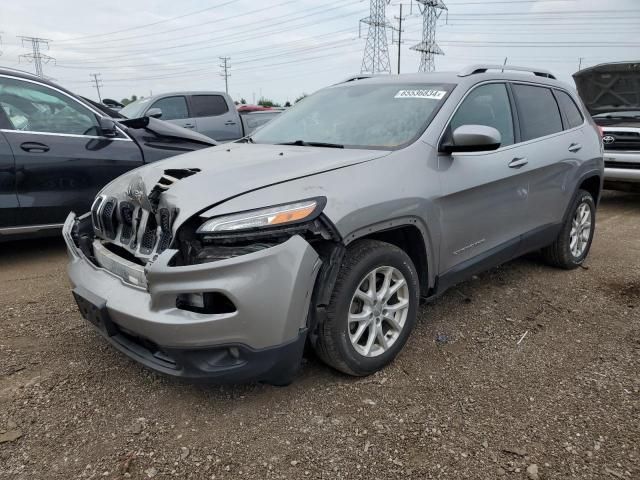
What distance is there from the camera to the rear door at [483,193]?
3.24 m

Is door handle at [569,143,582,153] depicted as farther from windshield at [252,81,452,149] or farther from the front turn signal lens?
the front turn signal lens

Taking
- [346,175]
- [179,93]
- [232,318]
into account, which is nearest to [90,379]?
[232,318]

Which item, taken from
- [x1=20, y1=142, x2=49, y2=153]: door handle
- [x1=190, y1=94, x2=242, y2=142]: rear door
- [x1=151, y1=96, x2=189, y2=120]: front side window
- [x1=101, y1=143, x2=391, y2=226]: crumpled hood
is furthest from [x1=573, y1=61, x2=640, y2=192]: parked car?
[x1=20, y1=142, x2=49, y2=153]: door handle

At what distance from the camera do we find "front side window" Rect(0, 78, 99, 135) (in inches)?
183

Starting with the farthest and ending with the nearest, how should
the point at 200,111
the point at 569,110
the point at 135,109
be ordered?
the point at 200,111 < the point at 135,109 < the point at 569,110

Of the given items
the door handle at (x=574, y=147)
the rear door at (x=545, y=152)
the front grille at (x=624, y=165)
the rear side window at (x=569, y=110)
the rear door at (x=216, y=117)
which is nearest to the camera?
the rear door at (x=545, y=152)

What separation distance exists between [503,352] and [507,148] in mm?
1445

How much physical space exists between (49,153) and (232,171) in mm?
2813

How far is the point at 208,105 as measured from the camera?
32.7 ft

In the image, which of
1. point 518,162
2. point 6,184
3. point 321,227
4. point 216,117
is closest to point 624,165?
point 518,162

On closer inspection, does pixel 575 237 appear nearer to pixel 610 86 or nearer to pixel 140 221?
pixel 140 221

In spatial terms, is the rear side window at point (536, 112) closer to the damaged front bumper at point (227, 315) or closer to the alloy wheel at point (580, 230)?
the alloy wheel at point (580, 230)

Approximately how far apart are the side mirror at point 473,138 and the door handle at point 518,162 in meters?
0.63

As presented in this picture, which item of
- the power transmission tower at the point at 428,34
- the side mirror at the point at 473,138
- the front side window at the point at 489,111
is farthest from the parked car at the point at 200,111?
the power transmission tower at the point at 428,34
